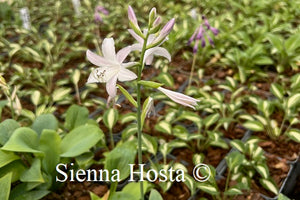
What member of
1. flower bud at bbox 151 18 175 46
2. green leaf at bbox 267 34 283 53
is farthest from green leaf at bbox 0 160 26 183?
green leaf at bbox 267 34 283 53

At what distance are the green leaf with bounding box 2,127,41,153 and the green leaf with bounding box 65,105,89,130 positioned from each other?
283mm

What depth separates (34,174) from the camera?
4.19ft

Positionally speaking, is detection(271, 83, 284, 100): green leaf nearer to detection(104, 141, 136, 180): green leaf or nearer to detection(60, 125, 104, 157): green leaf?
detection(104, 141, 136, 180): green leaf

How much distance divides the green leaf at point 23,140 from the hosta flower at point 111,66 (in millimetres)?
532

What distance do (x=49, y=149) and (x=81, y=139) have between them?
6.1 inches

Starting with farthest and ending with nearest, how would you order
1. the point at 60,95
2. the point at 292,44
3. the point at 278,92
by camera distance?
the point at 292,44, the point at 60,95, the point at 278,92

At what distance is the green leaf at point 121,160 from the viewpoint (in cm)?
139

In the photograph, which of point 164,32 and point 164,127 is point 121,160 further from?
point 164,32

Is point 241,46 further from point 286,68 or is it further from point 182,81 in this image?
point 182,81

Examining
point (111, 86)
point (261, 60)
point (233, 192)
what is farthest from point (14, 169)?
point (261, 60)

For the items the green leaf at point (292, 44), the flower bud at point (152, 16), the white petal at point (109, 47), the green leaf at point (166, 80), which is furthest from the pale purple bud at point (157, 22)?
the green leaf at point (292, 44)

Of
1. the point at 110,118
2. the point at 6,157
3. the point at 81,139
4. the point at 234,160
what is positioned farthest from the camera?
the point at 110,118

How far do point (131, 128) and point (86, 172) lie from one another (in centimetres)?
35

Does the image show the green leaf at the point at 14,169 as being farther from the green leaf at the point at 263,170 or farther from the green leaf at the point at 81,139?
the green leaf at the point at 263,170
